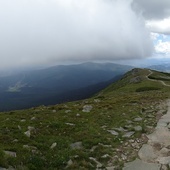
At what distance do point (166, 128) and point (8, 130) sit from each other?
1334 cm

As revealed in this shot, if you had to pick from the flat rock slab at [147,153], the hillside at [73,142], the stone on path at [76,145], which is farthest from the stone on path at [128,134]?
the stone on path at [76,145]

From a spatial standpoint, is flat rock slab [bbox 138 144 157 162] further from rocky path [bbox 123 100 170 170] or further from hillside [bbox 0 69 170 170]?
hillside [bbox 0 69 170 170]

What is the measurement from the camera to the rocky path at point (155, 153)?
13586 millimetres

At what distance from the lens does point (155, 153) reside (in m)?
15.7

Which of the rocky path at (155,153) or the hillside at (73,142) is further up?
the hillside at (73,142)

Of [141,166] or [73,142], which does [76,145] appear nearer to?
[73,142]

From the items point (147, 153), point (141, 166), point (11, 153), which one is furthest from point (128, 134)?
point (11, 153)

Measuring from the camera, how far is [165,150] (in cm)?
1608

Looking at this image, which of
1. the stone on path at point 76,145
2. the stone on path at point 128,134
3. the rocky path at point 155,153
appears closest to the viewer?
the rocky path at point 155,153

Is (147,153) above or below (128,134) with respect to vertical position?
below

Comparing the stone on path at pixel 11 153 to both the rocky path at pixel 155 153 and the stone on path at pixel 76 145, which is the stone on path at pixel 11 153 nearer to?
the stone on path at pixel 76 145

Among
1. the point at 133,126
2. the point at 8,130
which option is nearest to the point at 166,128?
the point at 133,126

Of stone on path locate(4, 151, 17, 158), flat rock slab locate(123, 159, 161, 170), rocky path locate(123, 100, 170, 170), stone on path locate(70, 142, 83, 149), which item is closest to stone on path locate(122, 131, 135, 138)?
rocky path locate(123, 100, 170, 170)

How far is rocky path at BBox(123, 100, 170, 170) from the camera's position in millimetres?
13586
